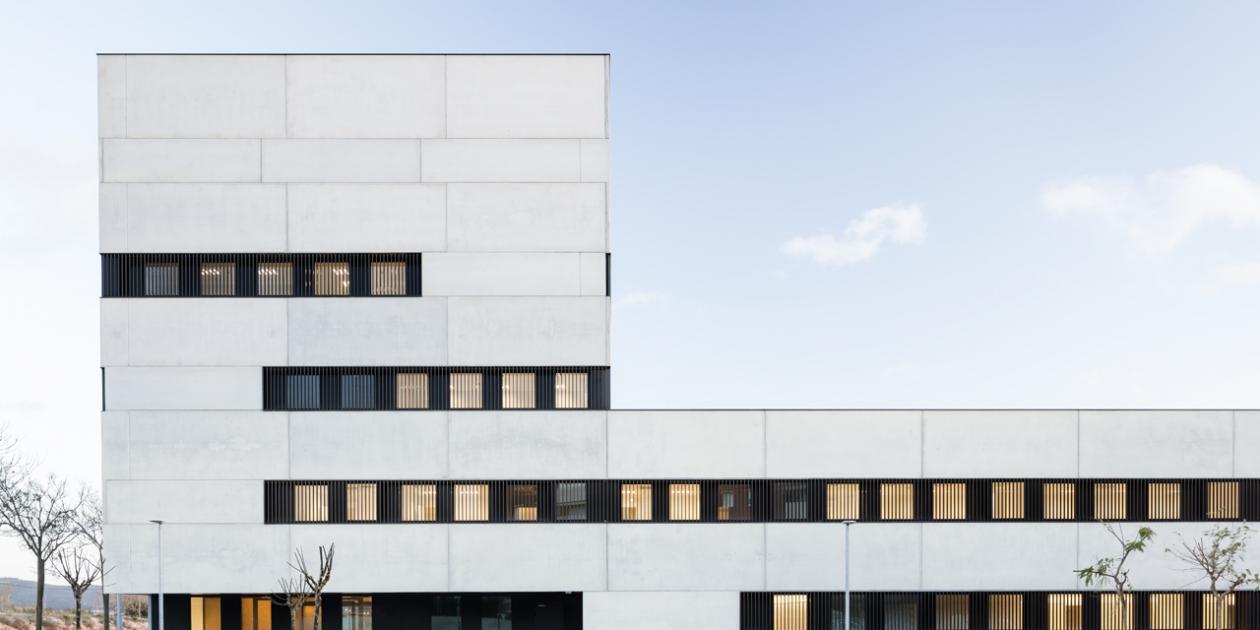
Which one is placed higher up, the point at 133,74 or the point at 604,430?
the point at 133,74

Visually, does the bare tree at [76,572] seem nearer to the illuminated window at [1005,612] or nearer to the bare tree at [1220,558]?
the illuminated window at [1005,612]

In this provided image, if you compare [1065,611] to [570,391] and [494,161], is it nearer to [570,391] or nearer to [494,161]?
[570,391]

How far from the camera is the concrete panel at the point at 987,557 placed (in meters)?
28.9

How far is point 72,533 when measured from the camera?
4272cm

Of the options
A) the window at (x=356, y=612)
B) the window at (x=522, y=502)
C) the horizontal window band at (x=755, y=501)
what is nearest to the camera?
the horizontal window band at (x=755, y=501)

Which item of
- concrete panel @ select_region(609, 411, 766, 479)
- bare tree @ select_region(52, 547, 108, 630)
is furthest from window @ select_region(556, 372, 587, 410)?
bare tree @ select_region(52, 547, 108, 630)

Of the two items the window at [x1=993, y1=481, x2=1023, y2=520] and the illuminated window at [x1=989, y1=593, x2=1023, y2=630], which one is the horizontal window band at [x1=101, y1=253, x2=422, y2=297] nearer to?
the window at [x1=993, y1=481, x2=1023, y2=520]

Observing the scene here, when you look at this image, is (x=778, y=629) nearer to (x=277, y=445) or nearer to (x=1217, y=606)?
(x=1217, y=606)

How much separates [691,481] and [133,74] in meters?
25.8

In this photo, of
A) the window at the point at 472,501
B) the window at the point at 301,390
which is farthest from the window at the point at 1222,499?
the window at the point at 301,390

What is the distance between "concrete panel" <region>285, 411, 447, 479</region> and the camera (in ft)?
94.1

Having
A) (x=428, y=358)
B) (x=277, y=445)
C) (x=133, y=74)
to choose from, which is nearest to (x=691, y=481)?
(x=428, y=358)

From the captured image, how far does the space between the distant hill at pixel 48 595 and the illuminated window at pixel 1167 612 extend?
58403 mm

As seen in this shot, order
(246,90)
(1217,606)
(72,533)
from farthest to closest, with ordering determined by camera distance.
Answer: (72,533) < (246,90) < (1217,606)
